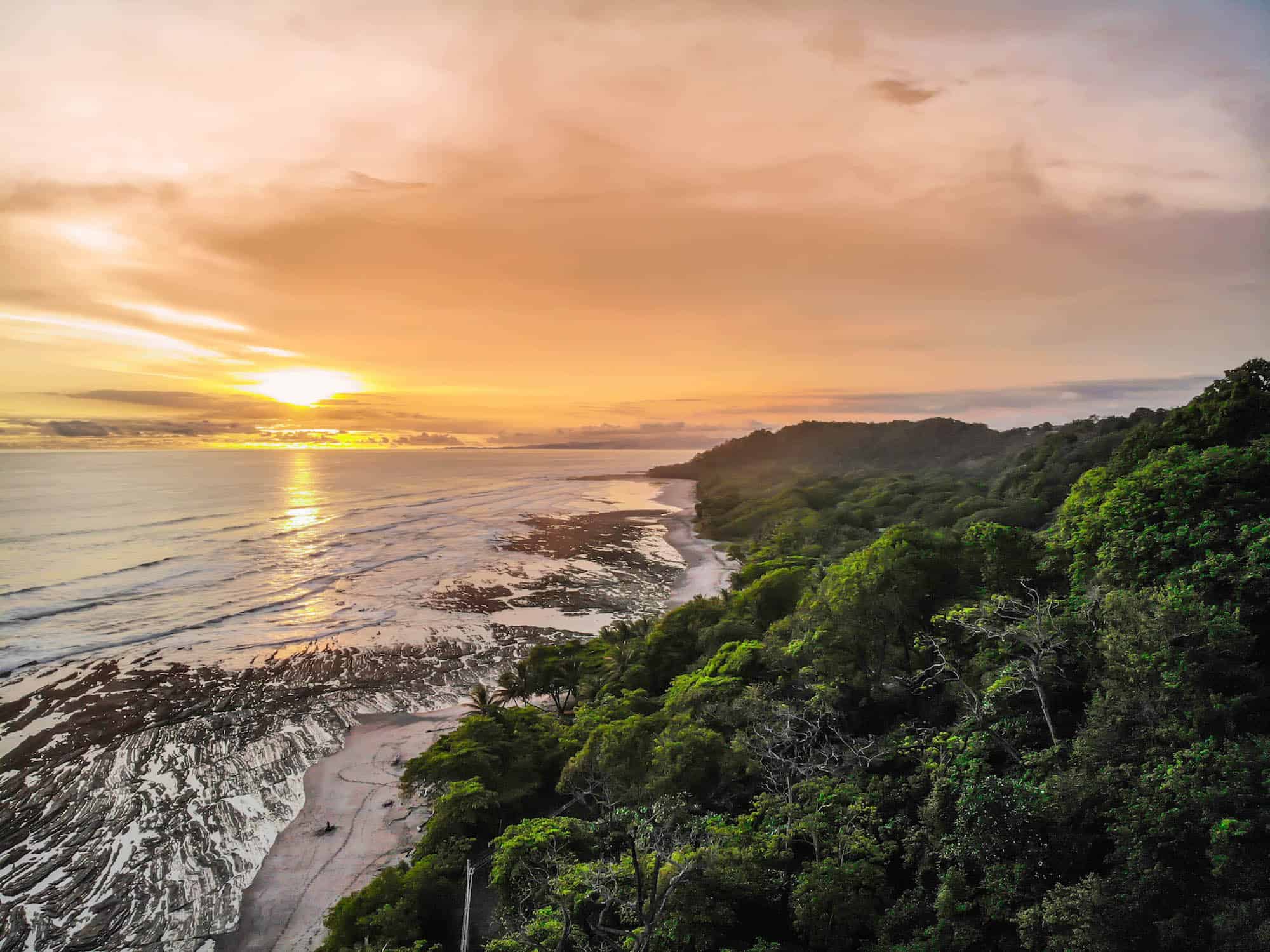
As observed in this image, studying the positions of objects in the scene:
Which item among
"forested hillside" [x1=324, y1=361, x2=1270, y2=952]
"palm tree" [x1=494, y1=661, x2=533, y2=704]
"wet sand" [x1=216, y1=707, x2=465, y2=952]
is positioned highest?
"forested hillside" [x1=324, y1=361, x2=1270, y2=952]

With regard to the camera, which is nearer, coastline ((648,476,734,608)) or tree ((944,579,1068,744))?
tree ((944,579,1068,744))

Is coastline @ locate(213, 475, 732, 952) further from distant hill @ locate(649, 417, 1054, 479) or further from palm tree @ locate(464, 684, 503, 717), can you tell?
distant hill @ locate(649, 417, 1054, 479)

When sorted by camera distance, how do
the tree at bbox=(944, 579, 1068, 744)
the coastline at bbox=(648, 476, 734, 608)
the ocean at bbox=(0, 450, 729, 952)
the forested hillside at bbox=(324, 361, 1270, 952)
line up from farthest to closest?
1. the coastline at bbox=(648, 476, 734, 608)
2. the ocean at bbox=(0, 450, 729, 952)
3. the tree at bbox=(944, 579, 1068, 744)
4. the forested hillside at bbox=(324, 361, 1270, 952)

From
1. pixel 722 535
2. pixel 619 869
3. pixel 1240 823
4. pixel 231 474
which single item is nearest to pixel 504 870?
pixel 619 869

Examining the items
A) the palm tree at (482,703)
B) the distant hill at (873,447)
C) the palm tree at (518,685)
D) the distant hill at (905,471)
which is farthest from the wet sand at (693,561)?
the distant hill at (873,447)

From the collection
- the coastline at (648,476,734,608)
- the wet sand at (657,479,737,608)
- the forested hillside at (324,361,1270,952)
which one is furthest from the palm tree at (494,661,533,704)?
the coastline at (648,476,734,608)

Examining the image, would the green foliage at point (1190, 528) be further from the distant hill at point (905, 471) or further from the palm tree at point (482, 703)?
the palm tree at point (482, 703)

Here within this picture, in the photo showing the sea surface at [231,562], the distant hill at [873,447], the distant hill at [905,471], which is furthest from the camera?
the distant hill at [873,447]
